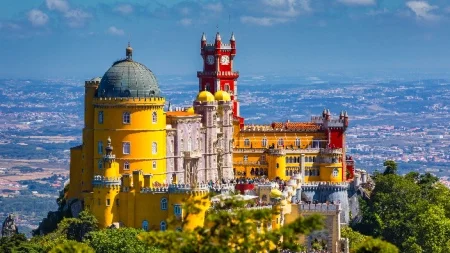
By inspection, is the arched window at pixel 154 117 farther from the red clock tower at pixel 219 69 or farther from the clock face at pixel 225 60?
the clock face at pixel 225 60

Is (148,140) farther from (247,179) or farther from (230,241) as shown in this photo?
(230,241)

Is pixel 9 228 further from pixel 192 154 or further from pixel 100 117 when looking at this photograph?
pixel 192 154

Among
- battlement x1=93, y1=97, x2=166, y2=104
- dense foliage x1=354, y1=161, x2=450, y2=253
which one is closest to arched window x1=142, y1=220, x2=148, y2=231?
battlement x1=93, y1=97, x2=166, y2=104

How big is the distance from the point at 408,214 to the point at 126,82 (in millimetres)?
29783

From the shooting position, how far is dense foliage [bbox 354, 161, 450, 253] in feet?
416

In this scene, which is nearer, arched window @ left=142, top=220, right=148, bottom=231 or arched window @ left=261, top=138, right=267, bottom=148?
arched window @ left=142, top=220, right=148, bottom=231

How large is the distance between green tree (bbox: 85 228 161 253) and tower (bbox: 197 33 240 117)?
42.6 metres

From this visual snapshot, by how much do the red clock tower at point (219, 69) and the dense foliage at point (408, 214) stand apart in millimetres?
19772

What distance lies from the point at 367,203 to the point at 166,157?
25274 mm

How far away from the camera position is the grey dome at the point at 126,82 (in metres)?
123

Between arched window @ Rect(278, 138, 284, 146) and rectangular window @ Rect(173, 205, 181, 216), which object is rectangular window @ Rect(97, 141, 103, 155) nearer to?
rectangular window @ Rect(173, 205, 181, 216)

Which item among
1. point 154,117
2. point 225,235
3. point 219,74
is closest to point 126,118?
point 154,117

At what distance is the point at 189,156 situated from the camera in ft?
427

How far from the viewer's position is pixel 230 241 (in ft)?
214
